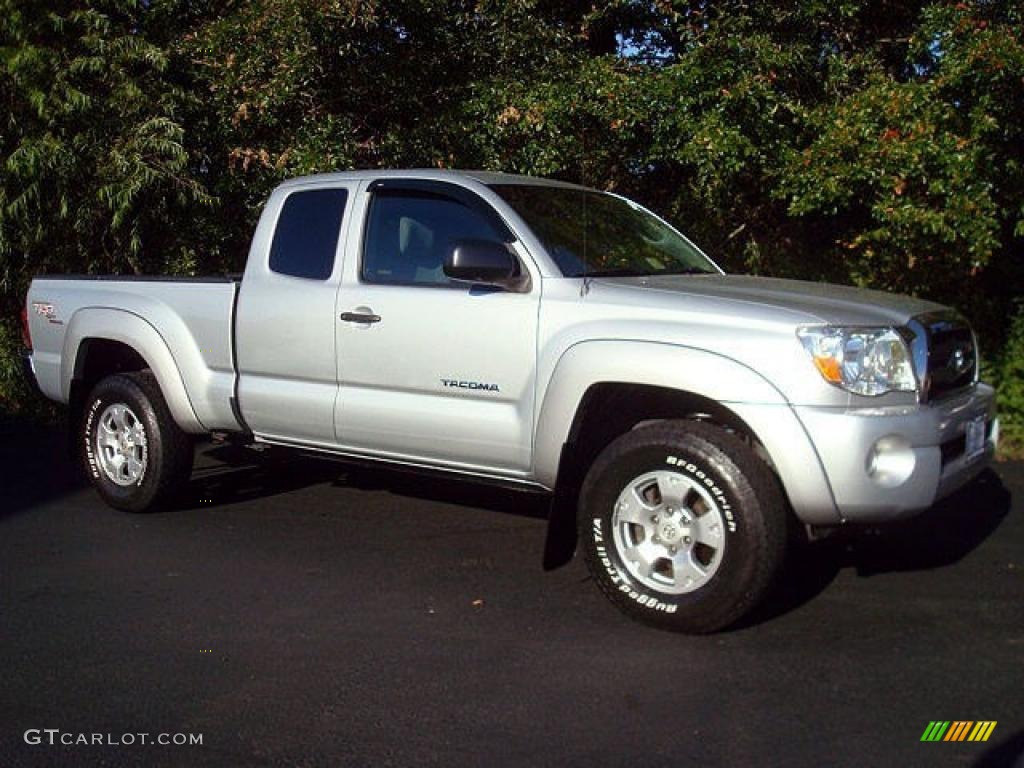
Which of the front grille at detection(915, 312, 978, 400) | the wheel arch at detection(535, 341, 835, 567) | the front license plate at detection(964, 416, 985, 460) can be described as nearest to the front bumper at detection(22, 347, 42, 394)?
the wheel arch at detection(535, 341, 835, 567)

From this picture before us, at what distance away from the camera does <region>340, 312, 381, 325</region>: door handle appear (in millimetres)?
5625

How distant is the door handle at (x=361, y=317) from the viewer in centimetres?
562

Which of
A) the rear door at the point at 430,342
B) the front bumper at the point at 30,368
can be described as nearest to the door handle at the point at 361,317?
the rear door at the point at 430,342

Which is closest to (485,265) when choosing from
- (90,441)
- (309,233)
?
(309,233)

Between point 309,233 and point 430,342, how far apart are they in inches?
45.7

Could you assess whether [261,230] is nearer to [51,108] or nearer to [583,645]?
[583,645]

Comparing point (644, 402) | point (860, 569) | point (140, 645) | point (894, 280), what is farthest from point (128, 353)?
point (894, 280)

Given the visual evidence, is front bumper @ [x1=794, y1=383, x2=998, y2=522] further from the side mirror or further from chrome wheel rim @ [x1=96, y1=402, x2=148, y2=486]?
chrome wheel rim @ [x1=96, y1=402, x2=148, y2=486]

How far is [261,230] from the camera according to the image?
20.8 feet

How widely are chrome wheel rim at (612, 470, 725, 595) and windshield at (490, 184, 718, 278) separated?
1057mm

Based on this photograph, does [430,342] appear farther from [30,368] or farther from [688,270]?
[30,368]

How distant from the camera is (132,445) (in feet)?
22.4

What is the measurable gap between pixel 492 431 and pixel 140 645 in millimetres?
1717

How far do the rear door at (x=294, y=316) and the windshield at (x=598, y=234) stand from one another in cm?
100
